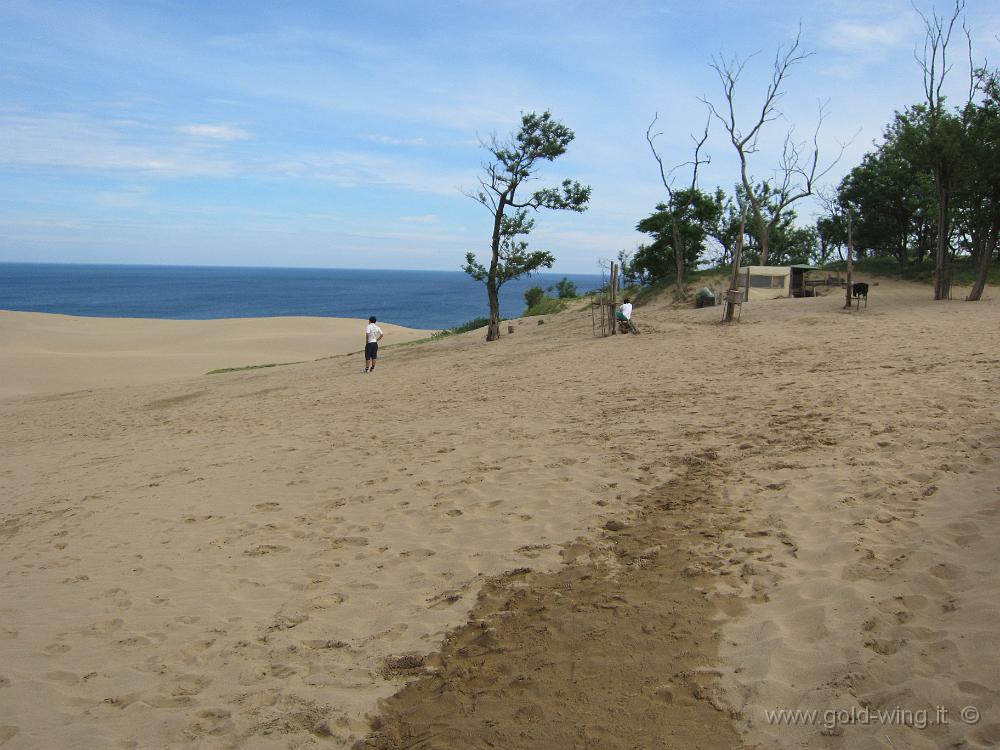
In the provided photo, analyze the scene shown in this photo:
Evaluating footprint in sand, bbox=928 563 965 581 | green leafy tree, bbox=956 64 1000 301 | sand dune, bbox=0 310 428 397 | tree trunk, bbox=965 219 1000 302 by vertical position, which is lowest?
sand dune, bbox=0 310 428 397

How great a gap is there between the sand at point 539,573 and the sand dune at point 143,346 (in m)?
19.6

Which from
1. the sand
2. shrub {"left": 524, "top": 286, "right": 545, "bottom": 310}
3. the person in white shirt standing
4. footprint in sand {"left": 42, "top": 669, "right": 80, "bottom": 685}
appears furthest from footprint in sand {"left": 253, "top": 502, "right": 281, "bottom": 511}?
shrub {"left": 524, "top": 286, "right": 545, "bottom": 310}

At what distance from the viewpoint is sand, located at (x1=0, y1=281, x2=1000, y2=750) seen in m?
3.89

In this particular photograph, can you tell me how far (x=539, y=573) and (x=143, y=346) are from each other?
40406mm

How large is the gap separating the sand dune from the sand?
1958 cm

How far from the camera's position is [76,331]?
43875 mm

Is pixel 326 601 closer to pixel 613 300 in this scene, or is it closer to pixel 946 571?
pixel 946 571

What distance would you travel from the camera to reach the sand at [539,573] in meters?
3.89

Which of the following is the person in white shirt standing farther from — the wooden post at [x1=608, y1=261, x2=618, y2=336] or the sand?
the sand

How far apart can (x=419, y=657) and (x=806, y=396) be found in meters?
7.02

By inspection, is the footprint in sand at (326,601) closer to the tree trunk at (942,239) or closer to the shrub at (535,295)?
the tree trunk at (942,239)

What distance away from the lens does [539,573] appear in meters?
5.64

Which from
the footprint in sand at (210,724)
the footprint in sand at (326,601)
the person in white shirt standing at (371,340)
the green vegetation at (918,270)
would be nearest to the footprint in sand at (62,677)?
the footprint in sand at (210,724)

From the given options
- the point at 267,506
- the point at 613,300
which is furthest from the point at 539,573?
the point at 613,300
